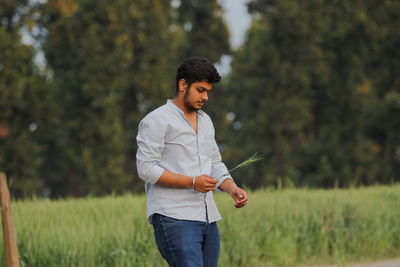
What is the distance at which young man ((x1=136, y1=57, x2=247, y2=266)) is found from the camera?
299 cm

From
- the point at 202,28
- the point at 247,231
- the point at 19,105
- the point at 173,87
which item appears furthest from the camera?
the point at 202,28

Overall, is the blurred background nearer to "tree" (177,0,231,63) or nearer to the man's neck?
"tree" (177,0,231,63)

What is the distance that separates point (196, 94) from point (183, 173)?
47cm

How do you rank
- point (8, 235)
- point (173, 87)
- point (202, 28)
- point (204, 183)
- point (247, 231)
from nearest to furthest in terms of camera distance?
1. point (204, 183)
2. point (8, 235)
3. point (247, 231)
4. point (173, 87)
5. point (202, 28)

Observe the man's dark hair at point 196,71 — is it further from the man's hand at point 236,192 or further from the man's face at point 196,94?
the man's hand at point 236,192

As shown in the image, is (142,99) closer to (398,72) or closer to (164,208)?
(398,72)

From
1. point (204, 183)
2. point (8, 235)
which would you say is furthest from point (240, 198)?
point (8, 235)

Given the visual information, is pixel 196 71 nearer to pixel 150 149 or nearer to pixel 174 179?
pixel 150 149

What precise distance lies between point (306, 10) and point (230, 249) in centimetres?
1617

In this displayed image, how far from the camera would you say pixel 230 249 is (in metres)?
6.68

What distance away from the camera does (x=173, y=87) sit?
21.7 metres

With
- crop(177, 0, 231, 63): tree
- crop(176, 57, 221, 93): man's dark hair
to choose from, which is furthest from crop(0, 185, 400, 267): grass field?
crop(177, 0, 231, 63): tree

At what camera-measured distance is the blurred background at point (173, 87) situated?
17.2m

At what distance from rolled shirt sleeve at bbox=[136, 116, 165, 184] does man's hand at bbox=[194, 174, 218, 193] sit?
21 cm
